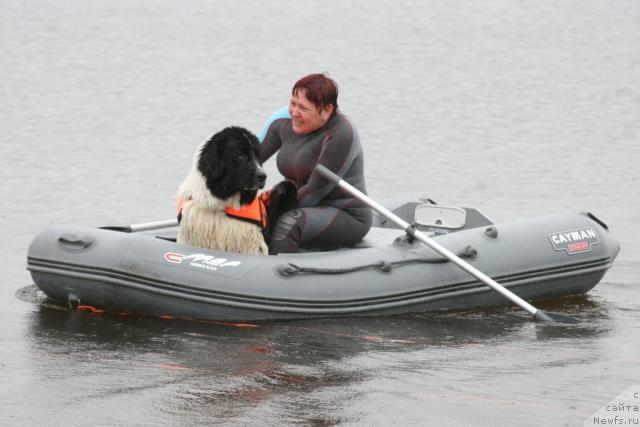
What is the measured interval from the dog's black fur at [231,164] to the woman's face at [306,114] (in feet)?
1.91

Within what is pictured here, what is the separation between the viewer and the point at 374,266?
809cm

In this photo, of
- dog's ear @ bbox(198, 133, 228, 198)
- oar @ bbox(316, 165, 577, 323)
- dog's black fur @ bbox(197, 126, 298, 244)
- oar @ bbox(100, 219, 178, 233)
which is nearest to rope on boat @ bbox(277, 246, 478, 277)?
oar @ bbox(316, 165, 577, 323)

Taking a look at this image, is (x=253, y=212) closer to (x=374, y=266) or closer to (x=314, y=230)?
(x=314, y=230)

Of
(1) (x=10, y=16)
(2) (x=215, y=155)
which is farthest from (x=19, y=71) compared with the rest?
(2) (x=215, y=155)

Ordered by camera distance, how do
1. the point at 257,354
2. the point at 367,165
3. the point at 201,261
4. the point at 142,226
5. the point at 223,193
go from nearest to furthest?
the point at 257,354 < the point at 223,193 < the point at 201,261 < the point at 142,226 < the point at 367,165

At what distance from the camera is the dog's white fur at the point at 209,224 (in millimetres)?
7676

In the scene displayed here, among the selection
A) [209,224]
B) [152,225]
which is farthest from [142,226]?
[209,224]

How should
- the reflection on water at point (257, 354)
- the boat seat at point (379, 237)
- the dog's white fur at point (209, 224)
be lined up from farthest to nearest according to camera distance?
1. the boat seat at point (379, 237)
2. the dog's white fur at point (209, 224)
3. the reflection on water at point (257, 354)

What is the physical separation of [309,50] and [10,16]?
26.9ft

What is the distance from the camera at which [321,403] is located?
20.8ft

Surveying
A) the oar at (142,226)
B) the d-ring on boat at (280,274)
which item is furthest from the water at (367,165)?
the oar at (142,226)

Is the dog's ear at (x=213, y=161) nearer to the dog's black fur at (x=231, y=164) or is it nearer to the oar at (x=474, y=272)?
the dog's black fur at (x=231, y=164)

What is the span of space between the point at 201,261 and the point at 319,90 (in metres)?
1.32

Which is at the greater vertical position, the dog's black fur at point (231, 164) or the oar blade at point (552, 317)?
the dog's black fur at point (231, 164)
